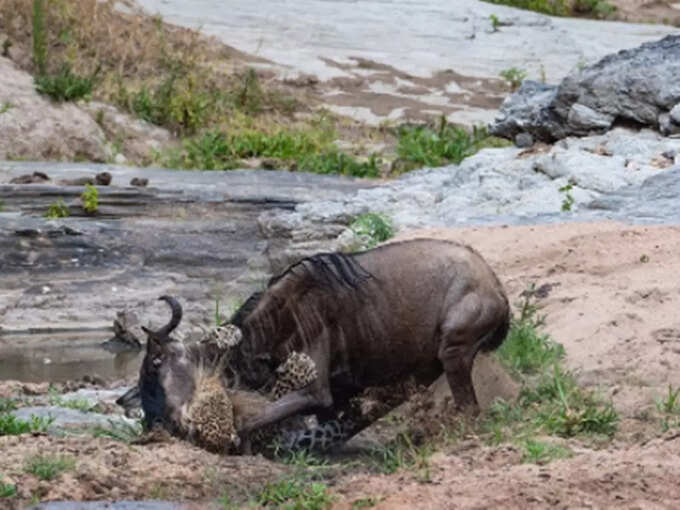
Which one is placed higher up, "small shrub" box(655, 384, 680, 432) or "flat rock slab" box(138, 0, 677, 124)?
"small shrub" box(655, 384, 680, 432)

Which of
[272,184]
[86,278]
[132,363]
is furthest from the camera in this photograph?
[272,184]

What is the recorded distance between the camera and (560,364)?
8766 millimetres

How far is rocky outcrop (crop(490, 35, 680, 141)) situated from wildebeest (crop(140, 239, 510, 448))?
650 cm

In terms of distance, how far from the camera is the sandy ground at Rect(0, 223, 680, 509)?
19.5 ft

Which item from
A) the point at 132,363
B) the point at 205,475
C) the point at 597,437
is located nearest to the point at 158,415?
the point at 205,475

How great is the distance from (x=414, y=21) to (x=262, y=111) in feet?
15.3

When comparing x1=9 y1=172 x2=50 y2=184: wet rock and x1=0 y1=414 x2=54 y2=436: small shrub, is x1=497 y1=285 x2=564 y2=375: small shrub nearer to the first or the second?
x1=0 y1=414 x2=54 y2=436: small shrub

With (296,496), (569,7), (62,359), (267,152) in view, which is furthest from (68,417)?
(569,7)

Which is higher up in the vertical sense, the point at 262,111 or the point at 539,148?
the point at 539,148

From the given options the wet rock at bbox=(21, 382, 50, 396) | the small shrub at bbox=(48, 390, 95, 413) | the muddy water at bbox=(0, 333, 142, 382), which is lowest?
the muddy water at bbox=(0, 333, 142, 382)

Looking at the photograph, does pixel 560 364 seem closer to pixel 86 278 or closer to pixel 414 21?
pixel 86 278

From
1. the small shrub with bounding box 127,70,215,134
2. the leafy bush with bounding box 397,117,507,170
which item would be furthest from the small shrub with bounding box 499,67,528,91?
the small shrub with bounding box 127,70,215,134

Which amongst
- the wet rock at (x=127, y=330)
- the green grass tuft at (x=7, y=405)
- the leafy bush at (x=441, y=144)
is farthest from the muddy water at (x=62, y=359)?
the leafy bush at (x=441, y=144)

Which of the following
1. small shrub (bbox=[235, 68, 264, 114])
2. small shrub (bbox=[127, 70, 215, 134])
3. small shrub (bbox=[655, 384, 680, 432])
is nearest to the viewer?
small shrub (bbox=[655, 384, 680, 432])
